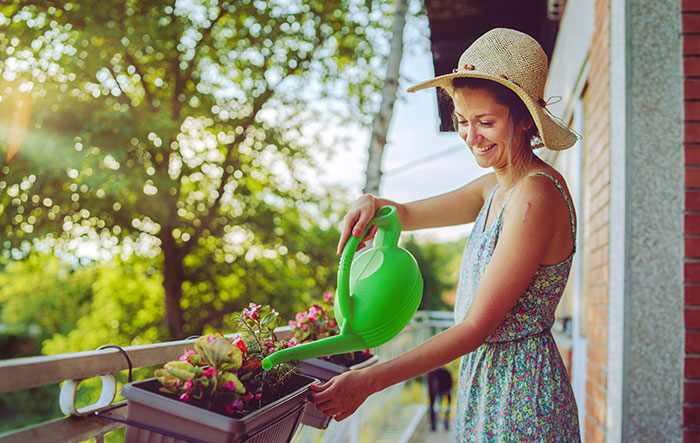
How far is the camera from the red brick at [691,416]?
1741 mm

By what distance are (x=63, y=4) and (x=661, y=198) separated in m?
8.29

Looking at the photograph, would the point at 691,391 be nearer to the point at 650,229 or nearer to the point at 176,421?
the point at 650,229

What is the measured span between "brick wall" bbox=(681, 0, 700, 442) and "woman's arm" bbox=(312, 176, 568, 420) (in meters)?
0.79

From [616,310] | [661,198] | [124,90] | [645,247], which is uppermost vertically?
[124,90]

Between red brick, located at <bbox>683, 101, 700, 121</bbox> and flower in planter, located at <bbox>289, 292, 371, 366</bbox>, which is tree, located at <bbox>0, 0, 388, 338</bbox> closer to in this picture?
flower in planter, located at <bbox>289, 292, 371, 366</bbox>

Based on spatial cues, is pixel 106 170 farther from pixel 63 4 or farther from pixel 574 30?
pixel 574 30

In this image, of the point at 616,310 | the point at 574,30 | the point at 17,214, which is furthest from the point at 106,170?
the point at 616,310

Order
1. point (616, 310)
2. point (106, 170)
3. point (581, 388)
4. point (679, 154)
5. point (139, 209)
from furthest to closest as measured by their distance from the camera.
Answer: point (139, 209), point (106, 170), point (581, 388), point (616, 310), point (679, 154)

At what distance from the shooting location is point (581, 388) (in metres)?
3.06

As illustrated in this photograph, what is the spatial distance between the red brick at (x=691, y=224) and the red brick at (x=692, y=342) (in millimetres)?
291

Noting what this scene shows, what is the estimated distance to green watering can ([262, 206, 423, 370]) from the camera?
1050mm

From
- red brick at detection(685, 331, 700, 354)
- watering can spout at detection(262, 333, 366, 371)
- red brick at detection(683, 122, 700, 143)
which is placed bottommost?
watering can spout at detection(262, 333, 366, 371)

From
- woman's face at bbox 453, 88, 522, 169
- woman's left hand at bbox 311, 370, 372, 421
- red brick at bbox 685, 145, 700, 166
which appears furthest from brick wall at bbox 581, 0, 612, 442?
woman's left hand at bbox 311, 370, 372, 421

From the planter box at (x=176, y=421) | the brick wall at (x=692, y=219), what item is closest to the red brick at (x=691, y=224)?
the brick wall at (x=692, y=219)
